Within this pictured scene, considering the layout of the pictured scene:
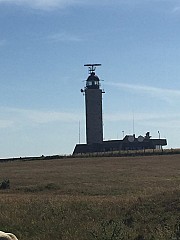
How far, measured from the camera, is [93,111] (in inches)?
4904

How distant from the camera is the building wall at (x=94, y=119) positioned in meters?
123

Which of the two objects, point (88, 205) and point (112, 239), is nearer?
point (112, 239)

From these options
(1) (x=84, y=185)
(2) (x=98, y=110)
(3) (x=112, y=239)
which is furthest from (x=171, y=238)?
(2) (x=98, y=110)

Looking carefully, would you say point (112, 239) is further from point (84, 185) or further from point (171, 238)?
point (84, 185)

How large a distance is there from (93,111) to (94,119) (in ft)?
6.43

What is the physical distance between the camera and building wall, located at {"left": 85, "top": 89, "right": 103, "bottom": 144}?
404ft

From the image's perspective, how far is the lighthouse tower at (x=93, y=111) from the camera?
12300cm

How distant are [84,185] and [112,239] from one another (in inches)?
1100

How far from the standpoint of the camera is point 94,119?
12331 cm

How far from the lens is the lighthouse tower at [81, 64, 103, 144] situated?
404 ft

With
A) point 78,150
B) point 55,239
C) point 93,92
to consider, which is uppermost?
point 93,92

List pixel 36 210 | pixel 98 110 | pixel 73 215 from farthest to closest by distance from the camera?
1. pixel 98 110
2. pixel 36 210
3. pixel 73 215

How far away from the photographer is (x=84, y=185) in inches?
1745

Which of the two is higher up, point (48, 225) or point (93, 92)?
point (93, 92)
